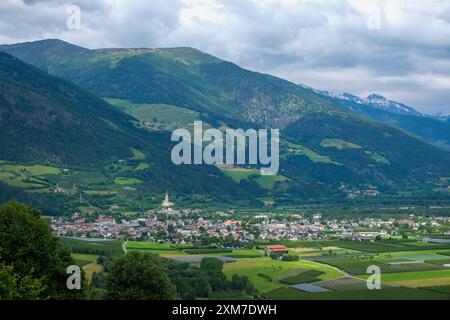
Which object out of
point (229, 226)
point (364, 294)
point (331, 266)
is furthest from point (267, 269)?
point (229, 226)

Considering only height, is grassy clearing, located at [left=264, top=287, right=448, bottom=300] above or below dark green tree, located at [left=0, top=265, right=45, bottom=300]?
below

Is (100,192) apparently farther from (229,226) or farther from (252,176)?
(252,176)

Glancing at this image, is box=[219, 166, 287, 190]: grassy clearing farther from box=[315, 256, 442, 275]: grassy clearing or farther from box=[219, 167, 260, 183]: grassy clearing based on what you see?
box=[315, 256, 442, 275]: grassy clearing

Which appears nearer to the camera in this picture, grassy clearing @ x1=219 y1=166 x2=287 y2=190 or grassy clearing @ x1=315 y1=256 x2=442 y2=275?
grassy clearing @ x1=315 y1=256 x2=442 y2=275

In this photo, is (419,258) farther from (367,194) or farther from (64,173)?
(367,194)

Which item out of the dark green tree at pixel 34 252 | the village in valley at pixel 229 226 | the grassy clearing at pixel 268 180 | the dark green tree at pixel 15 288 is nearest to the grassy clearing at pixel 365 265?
the village in valley at pixel 229 226

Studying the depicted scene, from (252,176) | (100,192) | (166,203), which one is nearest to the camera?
(100,192)

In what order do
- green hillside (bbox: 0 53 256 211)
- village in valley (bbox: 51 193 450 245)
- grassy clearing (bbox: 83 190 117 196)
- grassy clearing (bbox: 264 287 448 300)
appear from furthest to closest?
green hillside (bbox: 0 53 256 211) → grassy clearing (bbox: 83 190 117 196) → village in valley (bbox: 51 193 450 245) → grassy clearing (bbox: 264 287 448 300)

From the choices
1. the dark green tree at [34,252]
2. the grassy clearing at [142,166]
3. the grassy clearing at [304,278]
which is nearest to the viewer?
the dark green tree at [34,252]

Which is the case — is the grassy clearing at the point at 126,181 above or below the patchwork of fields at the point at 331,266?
above

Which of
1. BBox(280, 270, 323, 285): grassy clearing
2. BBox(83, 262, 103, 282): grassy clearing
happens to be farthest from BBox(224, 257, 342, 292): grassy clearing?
BBox(83, 262, 103, 282): grassy clearing

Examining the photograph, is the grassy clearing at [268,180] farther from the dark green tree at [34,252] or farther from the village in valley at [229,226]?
the dark green tree at [34,252]
